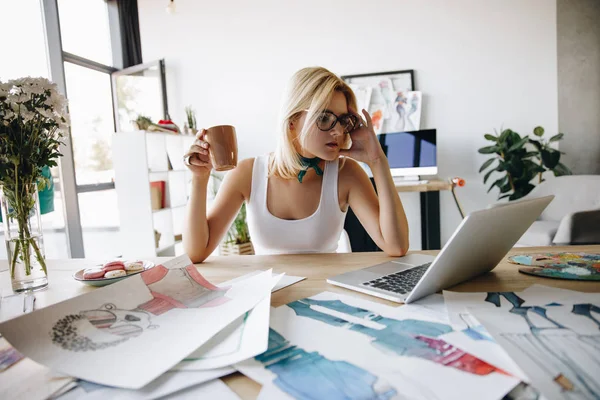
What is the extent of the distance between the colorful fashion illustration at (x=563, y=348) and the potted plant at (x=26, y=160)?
2.97 feet

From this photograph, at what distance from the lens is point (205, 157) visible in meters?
1.11

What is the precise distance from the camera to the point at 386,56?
383cm

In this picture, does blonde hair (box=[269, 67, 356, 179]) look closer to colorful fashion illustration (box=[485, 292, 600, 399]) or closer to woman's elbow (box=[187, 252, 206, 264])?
woman's elbow (box=[187, 252, 206, 264])

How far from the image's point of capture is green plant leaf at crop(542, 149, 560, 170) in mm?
3311

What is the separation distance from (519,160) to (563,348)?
3.31 meters

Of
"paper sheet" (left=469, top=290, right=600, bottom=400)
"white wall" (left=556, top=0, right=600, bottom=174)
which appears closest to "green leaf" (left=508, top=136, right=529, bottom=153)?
"white wall" (left=556, top=0, right=600, bottom=174)

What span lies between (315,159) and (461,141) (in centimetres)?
282

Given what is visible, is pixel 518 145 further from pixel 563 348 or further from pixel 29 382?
pixel 29 382

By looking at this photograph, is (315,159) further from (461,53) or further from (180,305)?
(461,53)

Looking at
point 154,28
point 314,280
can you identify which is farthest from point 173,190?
Result: point 314,280

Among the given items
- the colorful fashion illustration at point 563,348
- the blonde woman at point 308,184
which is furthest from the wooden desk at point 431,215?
the colorful fashion illustration at point 563,348

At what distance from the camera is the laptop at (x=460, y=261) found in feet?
1.99

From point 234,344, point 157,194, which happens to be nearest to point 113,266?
point 234,344

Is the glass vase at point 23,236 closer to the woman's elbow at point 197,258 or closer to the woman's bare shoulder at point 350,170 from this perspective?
the woman's elbow at point 197,258
